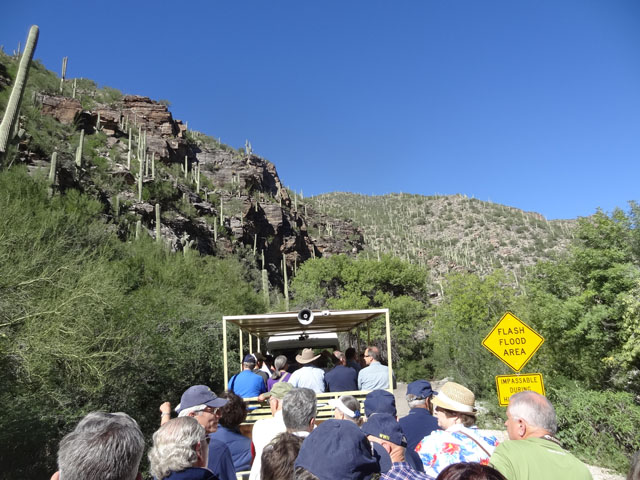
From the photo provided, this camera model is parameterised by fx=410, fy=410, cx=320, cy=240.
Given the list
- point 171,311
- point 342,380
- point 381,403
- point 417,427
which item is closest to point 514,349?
point 342,380

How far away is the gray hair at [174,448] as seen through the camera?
95.2 inches

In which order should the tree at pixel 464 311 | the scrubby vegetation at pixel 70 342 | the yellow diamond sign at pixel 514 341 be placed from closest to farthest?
the yellow diamond sign at pixel 514 341
the scrubby vegetation at pixel 70 342
the tree at pixel 464 311

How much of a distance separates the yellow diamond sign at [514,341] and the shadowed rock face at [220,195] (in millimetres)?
26394

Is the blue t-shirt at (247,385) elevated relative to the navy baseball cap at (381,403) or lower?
lower

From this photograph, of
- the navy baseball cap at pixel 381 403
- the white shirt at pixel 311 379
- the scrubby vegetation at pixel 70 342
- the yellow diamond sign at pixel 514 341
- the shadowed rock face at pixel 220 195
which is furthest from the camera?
the shadowed rock face at pixel 220 195

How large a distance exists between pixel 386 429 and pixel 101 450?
71.8 inches

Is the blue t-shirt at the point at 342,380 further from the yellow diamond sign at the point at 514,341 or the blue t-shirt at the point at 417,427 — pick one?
the blue t-shirt at the point at 417,427

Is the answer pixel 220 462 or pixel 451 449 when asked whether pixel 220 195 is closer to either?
pixel 220 462

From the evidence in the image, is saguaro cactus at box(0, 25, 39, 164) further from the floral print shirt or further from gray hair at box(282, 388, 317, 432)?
the floral print shirt

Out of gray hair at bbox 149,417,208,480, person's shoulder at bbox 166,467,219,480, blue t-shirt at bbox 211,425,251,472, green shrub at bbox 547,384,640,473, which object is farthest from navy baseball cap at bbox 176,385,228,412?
green shrub at bbox 547,384,640,473

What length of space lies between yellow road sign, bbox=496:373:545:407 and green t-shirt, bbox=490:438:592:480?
149 inches

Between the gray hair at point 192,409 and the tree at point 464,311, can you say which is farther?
the tree at point 464,311

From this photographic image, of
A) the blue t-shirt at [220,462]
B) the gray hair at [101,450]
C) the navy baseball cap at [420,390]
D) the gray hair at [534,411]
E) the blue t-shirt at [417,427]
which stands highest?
the gray hair at [101,450]

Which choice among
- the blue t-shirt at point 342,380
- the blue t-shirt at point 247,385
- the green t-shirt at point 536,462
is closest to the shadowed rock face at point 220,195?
the blue t-shirt at point 247,385
